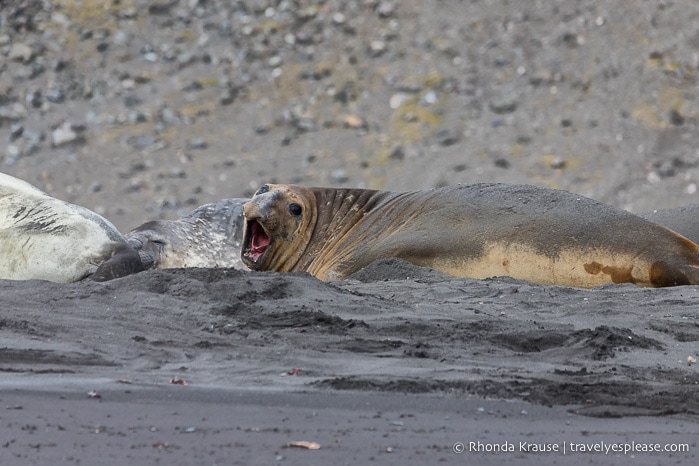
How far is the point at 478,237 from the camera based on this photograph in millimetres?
7379

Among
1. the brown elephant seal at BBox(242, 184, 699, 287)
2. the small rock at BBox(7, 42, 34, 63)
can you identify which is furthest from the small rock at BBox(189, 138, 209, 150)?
the brown elephant seal at BBox(242, 184, 699, 287)

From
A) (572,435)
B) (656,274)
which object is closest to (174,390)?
(572,435)

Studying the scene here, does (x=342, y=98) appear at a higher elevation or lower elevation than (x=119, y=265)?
higher

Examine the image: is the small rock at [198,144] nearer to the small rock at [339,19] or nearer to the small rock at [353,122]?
the small rock at [353,122]

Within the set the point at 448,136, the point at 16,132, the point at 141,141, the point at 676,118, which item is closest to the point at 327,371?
the point at 448,136

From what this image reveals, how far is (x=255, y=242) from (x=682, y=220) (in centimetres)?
304

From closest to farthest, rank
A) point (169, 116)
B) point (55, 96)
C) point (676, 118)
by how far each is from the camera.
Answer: point (676, 118)
point (169, 116)
point (55, 96)

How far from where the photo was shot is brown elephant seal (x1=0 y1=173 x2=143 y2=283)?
6945mm

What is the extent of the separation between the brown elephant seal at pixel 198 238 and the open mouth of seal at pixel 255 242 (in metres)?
0.64

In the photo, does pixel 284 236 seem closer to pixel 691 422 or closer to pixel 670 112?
pixel 691 422

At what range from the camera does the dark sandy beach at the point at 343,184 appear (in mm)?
3227

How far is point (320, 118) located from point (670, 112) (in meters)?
4.46

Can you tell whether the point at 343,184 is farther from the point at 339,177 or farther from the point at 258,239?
the point at 258,239

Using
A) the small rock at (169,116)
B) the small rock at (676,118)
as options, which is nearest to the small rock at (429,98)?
the small rock at (676,118)
